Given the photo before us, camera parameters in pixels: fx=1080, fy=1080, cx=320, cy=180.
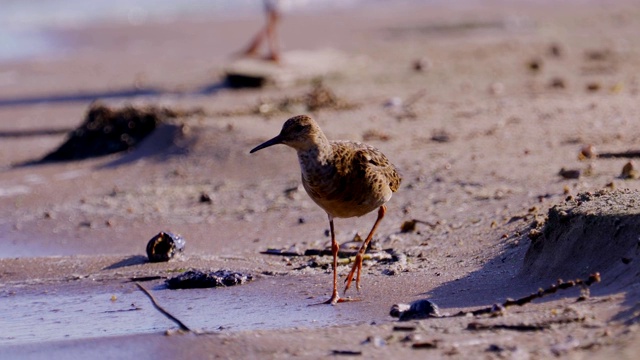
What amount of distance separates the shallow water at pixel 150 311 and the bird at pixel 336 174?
0.99 ft

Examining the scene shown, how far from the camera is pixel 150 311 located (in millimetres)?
6031

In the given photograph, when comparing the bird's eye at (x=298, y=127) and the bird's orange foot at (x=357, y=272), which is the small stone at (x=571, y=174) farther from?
the bird's eye at (x=298, y=127)

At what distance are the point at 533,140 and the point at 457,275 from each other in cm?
383

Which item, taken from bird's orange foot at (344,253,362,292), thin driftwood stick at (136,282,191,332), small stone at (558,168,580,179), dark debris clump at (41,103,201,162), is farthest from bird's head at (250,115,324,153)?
dark debris clump at (41,103,201,162)

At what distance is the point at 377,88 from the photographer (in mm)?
13766

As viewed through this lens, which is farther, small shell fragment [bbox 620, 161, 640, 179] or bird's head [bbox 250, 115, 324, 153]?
small shell fragment [bbox 620, 161, 640, 179]

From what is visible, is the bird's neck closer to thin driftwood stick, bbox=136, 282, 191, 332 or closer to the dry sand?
the dry sand

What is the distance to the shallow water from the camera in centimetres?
561

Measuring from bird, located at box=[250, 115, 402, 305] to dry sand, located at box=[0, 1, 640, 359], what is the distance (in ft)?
1.53

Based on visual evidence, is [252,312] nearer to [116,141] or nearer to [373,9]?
[116,141]

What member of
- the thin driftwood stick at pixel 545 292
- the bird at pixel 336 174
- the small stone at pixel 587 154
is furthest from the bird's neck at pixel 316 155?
the small stone at pixel 587 154

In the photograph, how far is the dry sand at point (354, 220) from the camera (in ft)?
16.7

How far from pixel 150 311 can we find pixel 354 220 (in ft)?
8.01

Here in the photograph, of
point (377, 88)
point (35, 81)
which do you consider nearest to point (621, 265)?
point (377, 88)
